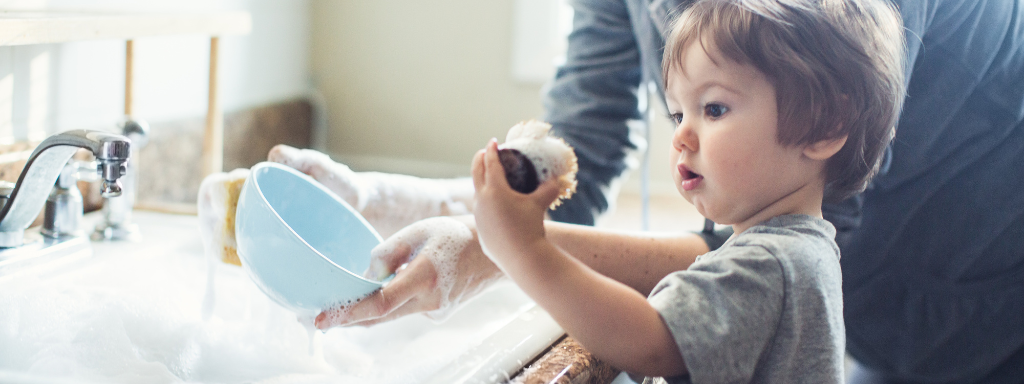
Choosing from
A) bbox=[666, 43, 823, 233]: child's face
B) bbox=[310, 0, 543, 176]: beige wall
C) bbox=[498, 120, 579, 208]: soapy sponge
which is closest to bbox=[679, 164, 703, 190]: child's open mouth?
bbox=[666, 43, 823, 233]: child's face

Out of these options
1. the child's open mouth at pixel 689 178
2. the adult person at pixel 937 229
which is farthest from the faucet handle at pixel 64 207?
the child's open mouth at pixel 689 178

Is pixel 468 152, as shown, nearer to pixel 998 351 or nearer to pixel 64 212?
pixel 64 212

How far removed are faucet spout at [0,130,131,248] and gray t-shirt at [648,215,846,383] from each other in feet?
1.69

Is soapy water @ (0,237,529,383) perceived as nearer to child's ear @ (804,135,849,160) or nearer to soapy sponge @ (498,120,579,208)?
soapy sponge @ (498,120,579,208)

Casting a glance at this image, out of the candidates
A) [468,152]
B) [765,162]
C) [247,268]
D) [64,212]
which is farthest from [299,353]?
[468,152]

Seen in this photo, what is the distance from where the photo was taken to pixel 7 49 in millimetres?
971

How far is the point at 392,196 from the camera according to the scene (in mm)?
886

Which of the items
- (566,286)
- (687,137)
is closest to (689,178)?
(687,137)

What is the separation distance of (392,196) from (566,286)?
426 mm

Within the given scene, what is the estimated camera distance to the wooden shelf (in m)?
0.79

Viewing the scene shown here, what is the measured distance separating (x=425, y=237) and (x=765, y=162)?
0.30 meters

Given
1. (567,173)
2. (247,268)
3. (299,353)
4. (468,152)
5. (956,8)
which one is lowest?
(468,152)

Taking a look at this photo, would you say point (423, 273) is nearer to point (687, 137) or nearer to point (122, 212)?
point (687, 137)

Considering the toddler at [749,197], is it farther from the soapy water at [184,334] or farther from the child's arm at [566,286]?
the soapy water at [184,334]
